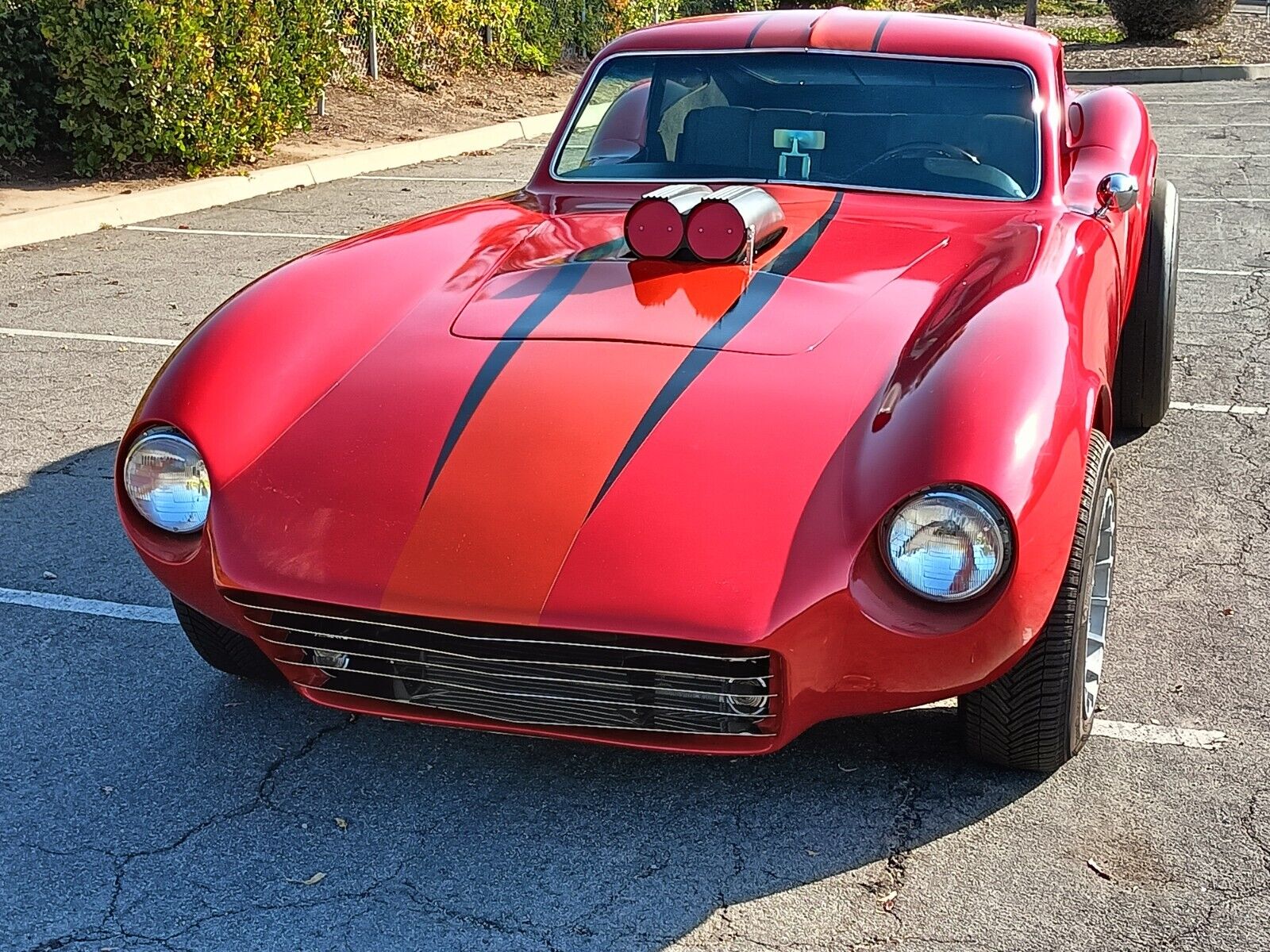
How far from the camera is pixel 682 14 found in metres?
21.7

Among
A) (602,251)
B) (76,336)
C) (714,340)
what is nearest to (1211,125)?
(76,336)

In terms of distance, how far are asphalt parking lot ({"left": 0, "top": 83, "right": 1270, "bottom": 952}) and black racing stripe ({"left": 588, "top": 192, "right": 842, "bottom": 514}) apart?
0.72 meters

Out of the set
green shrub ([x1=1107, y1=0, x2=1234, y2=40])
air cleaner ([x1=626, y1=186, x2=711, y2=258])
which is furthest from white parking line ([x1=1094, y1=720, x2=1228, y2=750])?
green shrub ([x1=1107, y1=0, x2=1234, y2=40])

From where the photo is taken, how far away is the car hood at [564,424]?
2.64m

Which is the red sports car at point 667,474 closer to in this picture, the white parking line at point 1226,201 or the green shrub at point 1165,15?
the white parking line at point 1226,201

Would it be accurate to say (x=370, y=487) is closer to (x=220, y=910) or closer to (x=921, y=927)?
(x=220, y=910)

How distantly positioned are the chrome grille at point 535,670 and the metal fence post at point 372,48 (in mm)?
13243

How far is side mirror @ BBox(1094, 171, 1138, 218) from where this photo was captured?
392 cm

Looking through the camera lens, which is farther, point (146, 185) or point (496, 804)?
point (146, 185)

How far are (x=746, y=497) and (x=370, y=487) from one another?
0.75 metres

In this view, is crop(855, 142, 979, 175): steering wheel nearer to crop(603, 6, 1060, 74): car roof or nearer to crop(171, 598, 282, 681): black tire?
crop(603, 6, 1060, 74): car roof

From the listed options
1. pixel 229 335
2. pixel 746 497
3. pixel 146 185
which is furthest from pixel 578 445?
pixel 146 185

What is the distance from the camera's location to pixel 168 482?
2982mm

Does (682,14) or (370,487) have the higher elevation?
(370,487)
